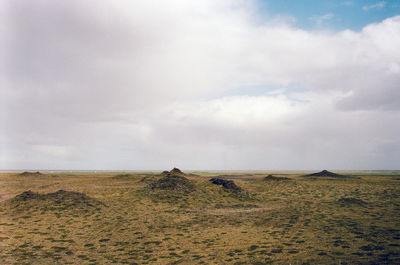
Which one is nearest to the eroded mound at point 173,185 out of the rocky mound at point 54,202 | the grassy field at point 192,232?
the grassy field at point 192,232

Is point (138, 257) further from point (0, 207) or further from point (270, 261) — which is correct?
point (0, 207)

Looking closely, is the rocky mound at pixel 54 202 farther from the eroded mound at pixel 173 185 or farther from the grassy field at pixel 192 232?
the eroded mound at pixel 173 185

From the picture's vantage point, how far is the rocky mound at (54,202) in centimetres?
4008

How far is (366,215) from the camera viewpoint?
112ft

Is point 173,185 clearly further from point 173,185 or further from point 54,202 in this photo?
point 54,202

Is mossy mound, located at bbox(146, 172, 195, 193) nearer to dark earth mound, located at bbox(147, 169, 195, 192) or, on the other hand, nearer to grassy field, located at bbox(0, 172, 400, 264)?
dark earth mound, located at bbox(147, 169, 195, 192)

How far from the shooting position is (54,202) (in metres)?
41.7

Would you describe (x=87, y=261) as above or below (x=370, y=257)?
below

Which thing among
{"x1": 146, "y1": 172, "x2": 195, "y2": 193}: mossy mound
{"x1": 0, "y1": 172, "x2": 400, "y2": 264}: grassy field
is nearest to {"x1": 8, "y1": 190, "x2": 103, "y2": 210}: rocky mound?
{"x1": 0, "y1": 172, "x2": 400, "y2": 264}: grassy field

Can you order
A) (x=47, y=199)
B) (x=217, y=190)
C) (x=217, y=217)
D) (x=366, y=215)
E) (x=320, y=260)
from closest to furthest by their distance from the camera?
(x=320, y=260), (x=366, y=215), (x=217, y=217), (x=47, y=199), (x=217, y=190)

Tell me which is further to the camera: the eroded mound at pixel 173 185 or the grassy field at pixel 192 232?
the eroded mound at pixel 173 185

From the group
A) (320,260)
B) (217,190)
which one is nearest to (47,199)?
(217,190)

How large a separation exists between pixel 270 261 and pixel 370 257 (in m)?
7.73

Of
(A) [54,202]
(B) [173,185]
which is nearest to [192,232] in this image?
(A) [54,202]
